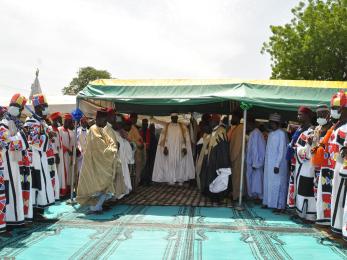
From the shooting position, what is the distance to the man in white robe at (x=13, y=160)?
516 cm

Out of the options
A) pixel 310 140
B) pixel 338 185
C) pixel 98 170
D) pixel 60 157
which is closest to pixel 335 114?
pixel 310 140

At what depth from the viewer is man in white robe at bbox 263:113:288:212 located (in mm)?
7027

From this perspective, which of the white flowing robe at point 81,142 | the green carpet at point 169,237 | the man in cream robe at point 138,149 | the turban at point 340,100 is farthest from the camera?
the man in cream robe at point 138,149

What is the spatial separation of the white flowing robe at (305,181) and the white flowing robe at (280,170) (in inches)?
28.5

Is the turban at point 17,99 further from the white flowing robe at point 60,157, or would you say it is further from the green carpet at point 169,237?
the white flowing robe at point 60,157

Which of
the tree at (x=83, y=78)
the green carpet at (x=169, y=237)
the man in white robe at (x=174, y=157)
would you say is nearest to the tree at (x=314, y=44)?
the man in white robe at (x=174, y=157)

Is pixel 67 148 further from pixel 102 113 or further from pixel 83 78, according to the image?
pixel 83 78

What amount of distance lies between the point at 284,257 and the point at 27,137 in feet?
13.4

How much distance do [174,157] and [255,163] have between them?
323 cm

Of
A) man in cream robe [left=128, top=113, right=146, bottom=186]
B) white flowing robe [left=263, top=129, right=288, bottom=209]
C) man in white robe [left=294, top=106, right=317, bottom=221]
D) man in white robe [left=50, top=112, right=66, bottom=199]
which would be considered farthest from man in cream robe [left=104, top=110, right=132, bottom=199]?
man in white robe [left=294, top=106, right=317, bottom=221]

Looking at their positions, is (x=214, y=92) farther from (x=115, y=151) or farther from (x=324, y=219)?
(x=324, y=219)

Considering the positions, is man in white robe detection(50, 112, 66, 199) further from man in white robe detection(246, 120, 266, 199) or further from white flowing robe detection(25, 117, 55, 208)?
man in white robe detection(246, 120, 266, 199)

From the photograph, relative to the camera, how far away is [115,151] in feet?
22.2

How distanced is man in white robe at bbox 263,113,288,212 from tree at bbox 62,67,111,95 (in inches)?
1611
